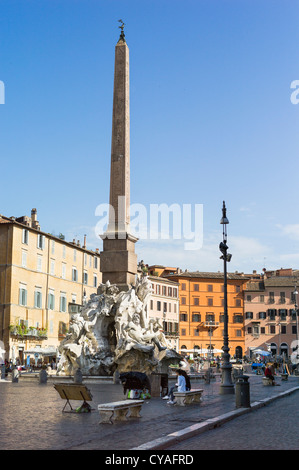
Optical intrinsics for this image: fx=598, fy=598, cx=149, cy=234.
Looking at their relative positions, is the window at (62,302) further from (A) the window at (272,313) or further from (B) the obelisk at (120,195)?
(A) the window at (272,313)

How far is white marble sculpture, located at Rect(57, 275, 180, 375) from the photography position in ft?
71.2

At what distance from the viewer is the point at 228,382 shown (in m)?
18.5

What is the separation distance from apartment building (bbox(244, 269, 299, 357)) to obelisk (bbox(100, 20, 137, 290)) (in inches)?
2075

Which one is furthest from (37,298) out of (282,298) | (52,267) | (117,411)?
(282,298)

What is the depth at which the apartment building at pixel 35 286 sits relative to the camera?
4294 cm

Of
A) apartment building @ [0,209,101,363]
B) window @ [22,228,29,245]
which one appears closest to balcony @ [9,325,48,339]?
apartment building @ [0,209,101,363]

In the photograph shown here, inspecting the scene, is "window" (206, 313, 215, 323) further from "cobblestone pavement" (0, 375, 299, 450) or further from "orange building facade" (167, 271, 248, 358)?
"cobblestone pavement" (0, 375, 299, 450)

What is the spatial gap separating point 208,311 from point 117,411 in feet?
214

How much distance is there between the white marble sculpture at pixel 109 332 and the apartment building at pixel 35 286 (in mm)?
15388

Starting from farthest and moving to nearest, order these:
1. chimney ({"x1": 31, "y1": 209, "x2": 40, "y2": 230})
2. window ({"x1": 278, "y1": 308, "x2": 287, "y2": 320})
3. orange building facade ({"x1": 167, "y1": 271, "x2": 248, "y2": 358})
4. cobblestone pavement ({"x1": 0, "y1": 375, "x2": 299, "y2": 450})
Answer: window ({"x1": 278, "y1": 308, "x2": 287, "y2": 320}) → orange building facade ({"x1": 167, "y1": 271, "x2": 248, "y2": 358}) → chimney ({"x1": 31, "y1": 209, "x2": 40, "y2": 230}) → cobblestone pavement ({"x1": 0, "y1": 375, "x2": 299, "y2": 450})

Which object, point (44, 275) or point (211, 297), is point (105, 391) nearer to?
point (44, 275)

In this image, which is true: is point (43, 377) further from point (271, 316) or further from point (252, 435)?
point (271, 316)

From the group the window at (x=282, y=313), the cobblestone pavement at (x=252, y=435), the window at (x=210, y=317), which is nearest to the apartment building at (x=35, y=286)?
the window at (x=210, y=317)
